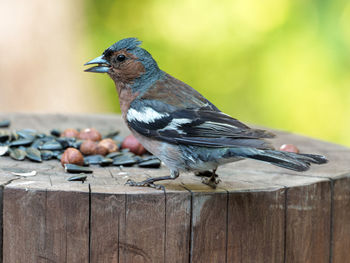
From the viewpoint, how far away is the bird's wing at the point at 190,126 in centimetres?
329

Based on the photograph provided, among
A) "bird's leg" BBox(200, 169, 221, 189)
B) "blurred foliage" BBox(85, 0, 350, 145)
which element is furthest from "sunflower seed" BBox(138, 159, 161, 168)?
"blurred foliage" BBox(85, 0, 350, 145)

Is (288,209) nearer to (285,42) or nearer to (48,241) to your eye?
(48,241)

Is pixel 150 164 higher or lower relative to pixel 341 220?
higher

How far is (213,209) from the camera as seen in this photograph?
3170mm

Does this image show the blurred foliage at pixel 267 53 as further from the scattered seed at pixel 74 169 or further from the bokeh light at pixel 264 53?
the scattered seed at pixel 74 169

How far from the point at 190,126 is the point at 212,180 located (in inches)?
14.7

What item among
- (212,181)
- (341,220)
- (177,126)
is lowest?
(341,220)

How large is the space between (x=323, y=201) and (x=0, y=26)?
6.71 m

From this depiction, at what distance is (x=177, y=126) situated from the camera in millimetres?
3525

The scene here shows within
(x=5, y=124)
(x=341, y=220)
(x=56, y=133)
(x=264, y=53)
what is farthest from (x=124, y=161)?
(x=264, y=53)

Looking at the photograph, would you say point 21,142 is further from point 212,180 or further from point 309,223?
point 309,223

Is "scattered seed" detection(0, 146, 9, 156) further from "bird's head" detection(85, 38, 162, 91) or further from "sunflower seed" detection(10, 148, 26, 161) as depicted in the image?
"bird's head" detection(85, 38, 162, 91)

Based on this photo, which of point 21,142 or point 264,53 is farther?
point 264,53

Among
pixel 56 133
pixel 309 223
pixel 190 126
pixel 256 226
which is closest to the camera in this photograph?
pixel 256 226
